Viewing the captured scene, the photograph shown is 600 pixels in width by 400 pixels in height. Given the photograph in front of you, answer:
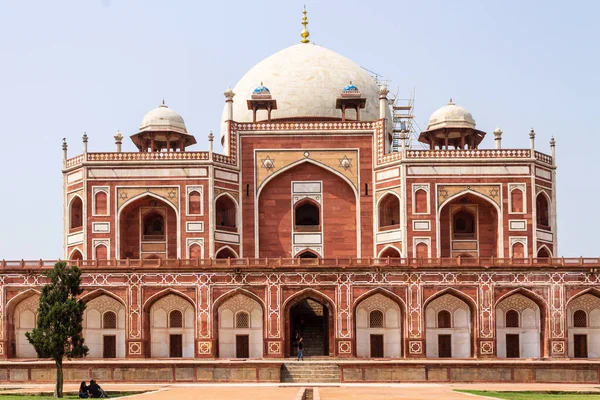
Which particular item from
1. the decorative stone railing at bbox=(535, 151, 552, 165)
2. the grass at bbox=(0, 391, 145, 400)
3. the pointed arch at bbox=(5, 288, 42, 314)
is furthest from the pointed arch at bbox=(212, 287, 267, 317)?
the decorative stone railing at bbox=(535, 151, 552, 165)

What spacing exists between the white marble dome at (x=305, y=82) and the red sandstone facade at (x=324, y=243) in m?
0.37

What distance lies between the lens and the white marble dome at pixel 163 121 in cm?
3913

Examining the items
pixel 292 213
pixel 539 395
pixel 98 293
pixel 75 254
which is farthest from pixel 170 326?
pixel 539 395

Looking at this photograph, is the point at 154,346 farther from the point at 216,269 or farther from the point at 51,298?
the point at 51,298

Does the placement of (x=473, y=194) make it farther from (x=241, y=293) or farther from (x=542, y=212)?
(x=241, y=293)

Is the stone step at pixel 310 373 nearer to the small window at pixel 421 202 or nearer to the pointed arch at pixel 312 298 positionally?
the pointed arch at pixel 312 298

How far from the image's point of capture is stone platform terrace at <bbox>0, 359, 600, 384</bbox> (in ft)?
93.5

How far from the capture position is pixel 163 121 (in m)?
39.2

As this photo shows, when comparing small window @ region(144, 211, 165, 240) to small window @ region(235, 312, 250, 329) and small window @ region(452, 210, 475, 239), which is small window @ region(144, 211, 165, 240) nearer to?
small window @ region(235, 312, 250, 329)

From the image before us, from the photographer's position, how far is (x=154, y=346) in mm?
33250

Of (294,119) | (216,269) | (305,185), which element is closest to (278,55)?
(294,119)

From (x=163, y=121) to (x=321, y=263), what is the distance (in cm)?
932

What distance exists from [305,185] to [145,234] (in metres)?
5.62

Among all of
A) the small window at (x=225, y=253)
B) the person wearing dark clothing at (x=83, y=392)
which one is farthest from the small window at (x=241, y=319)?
the person wearing dark clothing at (x=83, y=392)
